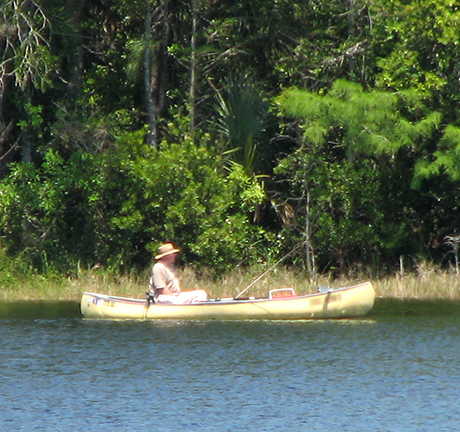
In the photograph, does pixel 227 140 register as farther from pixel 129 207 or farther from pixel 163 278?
pixel 163 278

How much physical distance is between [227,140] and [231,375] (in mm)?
10862

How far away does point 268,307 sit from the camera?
16.9 m

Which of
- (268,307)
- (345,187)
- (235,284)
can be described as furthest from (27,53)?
(268,307)

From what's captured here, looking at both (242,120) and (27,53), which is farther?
(242,120)

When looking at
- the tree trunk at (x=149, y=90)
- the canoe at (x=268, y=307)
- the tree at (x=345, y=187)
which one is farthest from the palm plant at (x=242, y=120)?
the canoe at (x=268, y=307)

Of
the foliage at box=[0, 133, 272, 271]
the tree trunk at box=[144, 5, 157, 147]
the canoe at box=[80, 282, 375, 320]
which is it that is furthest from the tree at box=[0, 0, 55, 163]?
the canoe at box=[80, 282, 375, 320]

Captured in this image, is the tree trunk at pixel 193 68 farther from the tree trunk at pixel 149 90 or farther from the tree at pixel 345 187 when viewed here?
the tree at pixel 345 187

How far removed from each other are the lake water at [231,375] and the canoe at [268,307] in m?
0.20

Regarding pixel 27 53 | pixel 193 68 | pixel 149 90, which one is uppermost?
pixel 27 53

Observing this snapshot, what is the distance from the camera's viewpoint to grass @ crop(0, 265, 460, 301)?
2053 centimetres

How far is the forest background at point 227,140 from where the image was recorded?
21250 mm

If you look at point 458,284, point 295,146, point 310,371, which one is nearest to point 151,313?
point 310,371

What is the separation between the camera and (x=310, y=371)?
1258 centimetres

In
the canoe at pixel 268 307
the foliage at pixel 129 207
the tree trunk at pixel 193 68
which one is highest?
the tree trunk at pixel 193 68
